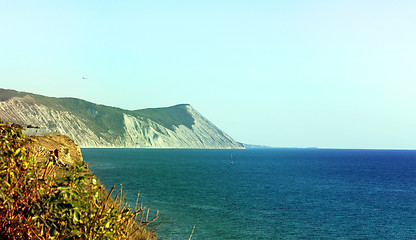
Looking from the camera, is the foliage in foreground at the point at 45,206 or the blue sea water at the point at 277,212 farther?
the blue sea water at the point at 277,212

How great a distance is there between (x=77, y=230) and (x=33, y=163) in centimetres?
205

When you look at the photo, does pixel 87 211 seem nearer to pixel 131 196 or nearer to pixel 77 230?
pixel 77 230

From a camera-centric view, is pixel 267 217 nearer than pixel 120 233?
No

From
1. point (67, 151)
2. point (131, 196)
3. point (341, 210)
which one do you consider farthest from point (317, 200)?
point (67, 151)

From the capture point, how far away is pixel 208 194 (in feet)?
221

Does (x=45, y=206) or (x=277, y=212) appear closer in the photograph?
(x=45, y=206)

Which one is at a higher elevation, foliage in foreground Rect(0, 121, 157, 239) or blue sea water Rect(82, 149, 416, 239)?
foliage in foreground Rect(0, 121, 157, 239)

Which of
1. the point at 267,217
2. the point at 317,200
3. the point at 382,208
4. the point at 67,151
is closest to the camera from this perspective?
the point at 267,217

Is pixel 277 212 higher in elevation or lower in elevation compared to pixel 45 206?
lower

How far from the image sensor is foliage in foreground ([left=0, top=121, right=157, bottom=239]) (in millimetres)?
7141

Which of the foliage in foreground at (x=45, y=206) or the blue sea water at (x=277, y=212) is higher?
the foliage in foreground at (x=45, y=206)

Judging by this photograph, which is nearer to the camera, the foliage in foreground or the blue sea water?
the foliage in foreground

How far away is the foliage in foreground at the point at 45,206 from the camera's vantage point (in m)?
7.14

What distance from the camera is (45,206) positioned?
7246mm
